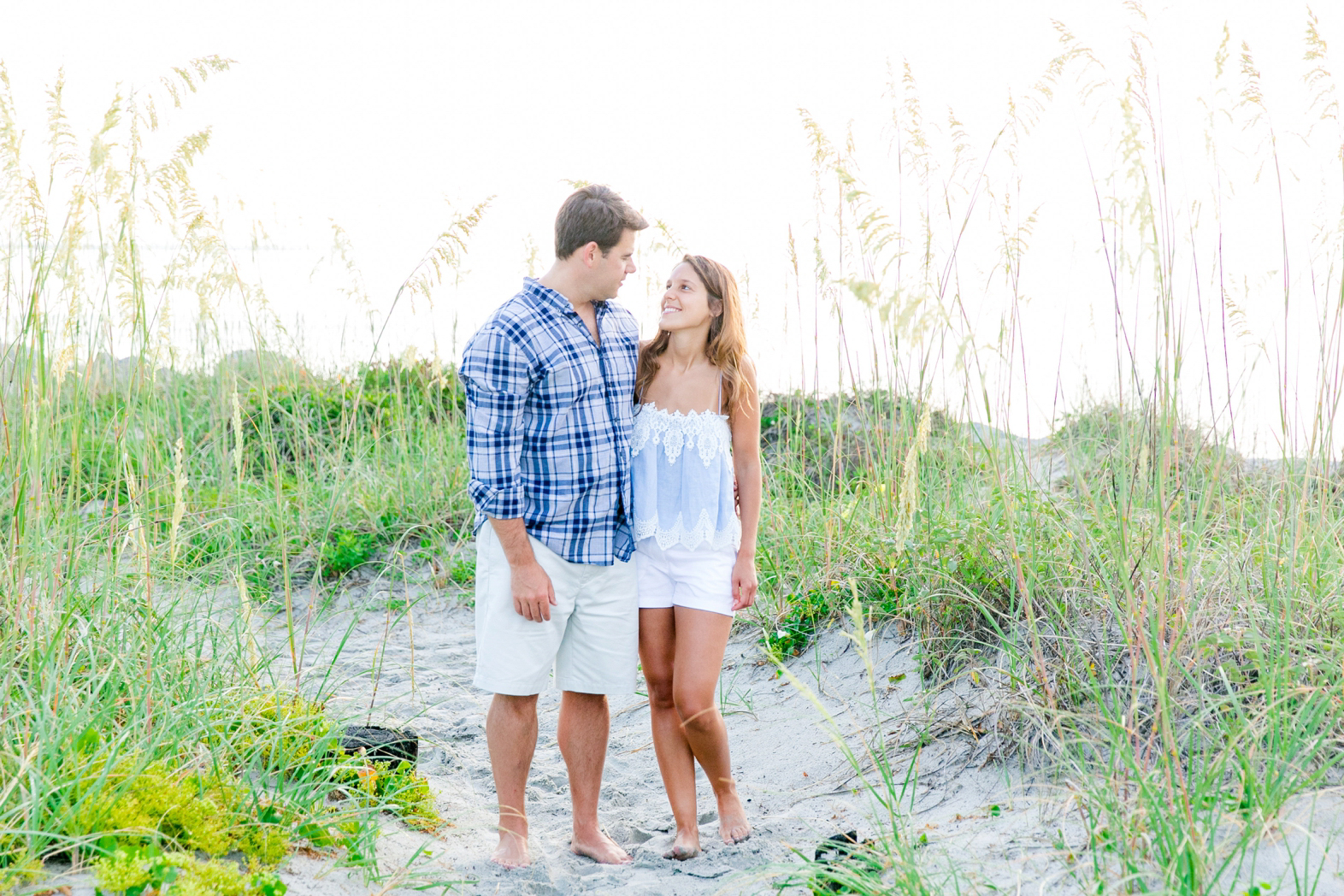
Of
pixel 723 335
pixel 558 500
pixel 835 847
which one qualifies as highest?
pixel 723 335

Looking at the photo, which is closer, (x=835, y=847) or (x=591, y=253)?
(x=835, y=847)

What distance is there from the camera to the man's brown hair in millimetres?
2885

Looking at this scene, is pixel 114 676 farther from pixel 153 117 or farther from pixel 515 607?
pixel 153 117

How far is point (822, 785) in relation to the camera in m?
3.42

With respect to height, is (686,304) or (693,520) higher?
(686,304)

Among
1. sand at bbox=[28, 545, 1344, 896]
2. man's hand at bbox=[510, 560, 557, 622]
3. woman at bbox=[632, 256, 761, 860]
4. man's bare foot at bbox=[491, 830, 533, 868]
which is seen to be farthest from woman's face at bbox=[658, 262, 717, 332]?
man's bare foot at bbox=[491, 830, 533, 868]

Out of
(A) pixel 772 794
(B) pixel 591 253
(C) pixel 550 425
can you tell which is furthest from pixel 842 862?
(B) pixel 591 253

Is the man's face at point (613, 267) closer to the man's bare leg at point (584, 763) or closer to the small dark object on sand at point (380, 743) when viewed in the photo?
the man's bare leg at point (584, 763)

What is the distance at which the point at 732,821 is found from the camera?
308 centimetres

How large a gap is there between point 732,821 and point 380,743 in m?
1.15

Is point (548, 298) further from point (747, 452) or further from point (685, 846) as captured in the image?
point (685, 846)

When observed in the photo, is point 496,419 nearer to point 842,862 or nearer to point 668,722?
point 668,722

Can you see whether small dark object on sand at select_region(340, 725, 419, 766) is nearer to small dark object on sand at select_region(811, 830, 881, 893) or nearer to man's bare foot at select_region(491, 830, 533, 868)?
man's bare foot at select_region(491, 830, 533, 868)

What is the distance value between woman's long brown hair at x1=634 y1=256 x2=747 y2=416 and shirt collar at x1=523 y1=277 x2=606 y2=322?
1.10 feet
